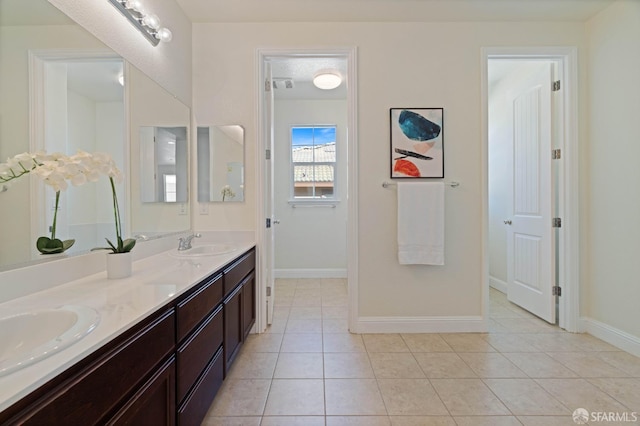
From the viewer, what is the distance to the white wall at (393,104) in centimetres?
235

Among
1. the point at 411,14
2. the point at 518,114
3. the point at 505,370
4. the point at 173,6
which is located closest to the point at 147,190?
the point at 173,6

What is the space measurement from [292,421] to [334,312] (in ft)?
4.74

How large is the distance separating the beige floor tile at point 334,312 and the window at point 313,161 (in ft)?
5.74

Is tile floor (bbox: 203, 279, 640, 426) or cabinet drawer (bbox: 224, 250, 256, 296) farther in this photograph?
cabinet drawer (bbox: 224, 250, 256, 296)

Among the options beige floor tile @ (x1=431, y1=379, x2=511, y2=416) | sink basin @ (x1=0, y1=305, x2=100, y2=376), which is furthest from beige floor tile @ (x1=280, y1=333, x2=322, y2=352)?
sink basin @ (x1=0, y1=305, x2=100, y2=376)

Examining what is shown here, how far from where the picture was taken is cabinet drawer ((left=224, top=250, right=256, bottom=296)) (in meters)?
1.65

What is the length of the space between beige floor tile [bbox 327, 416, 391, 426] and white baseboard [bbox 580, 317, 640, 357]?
6.49 feet

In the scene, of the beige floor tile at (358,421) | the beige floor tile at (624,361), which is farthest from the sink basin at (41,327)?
the beige floor tile at (624,361)

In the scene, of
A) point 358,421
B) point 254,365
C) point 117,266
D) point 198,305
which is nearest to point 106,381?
point 198,305

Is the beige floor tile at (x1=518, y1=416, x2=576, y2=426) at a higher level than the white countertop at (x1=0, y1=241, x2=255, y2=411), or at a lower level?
lower

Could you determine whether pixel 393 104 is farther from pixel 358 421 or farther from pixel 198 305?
pixel 358 421

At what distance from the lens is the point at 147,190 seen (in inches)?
69.9

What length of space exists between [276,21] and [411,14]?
3.58 ft

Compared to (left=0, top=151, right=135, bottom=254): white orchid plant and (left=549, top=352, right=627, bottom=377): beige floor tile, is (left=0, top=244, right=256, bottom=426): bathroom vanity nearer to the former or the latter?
(left=0, top=151, right=135, bottom=254): white orchid plant
